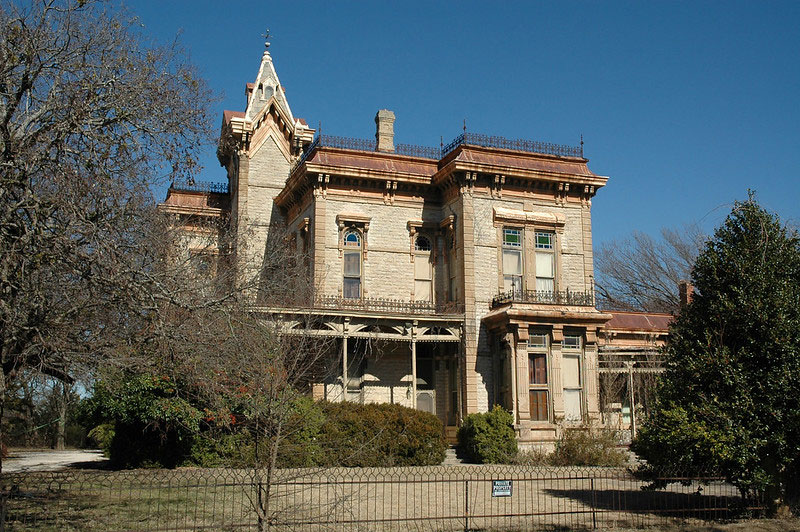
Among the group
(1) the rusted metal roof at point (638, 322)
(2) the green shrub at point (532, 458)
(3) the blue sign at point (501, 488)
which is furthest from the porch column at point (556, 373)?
(3) the blue sign at point (501, 488)

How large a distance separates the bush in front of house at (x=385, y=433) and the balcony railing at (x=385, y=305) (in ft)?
12.5

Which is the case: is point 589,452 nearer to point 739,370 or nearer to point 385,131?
point 739,370

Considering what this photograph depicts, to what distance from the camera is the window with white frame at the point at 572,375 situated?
24828 millimetres

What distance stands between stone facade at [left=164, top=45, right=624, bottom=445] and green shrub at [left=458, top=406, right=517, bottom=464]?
782mm

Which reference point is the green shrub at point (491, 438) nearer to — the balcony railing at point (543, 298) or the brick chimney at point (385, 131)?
the balcony railing at point (543, 298)

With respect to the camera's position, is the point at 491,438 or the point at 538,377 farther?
the point at 538,377

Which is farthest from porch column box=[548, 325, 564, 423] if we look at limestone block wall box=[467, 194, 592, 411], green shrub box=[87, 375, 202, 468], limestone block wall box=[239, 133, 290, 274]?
limestone block wall box=[239, 133, 290, 274]

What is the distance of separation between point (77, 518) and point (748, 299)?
462 inches

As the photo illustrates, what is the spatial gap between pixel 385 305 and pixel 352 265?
82.7 inches

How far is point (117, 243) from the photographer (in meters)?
11.6

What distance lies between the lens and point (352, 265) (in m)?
26.7

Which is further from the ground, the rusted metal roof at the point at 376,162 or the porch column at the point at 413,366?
the rusted metal roof at the point at 376,162

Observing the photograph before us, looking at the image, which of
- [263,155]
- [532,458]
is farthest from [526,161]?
[263,155]

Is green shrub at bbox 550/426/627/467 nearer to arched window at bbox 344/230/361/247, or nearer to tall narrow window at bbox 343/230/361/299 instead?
tall narrow window at bbox 343/230/361/299
